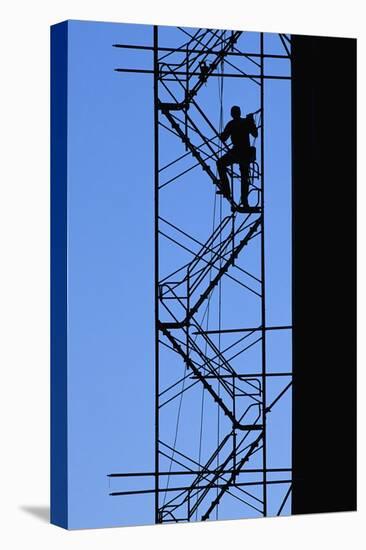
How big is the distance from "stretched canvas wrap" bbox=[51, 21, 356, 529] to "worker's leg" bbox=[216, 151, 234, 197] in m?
0.01

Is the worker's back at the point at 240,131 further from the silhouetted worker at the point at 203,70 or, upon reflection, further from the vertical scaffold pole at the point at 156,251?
the vertical scaffold pole at the point at 156,251

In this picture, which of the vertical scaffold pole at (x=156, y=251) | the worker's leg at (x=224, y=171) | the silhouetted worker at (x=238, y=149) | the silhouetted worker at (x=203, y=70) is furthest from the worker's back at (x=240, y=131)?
the vertical scaffold pole at (x=156, y=251)

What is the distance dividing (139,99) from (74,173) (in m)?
0.76

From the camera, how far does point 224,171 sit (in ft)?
40.8

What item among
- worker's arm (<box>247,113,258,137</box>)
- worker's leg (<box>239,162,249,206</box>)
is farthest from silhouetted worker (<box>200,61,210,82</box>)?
worker's leg (<box>239,162,249,206</box>)

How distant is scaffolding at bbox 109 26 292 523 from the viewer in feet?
39.9

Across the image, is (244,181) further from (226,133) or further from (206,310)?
(206,310)

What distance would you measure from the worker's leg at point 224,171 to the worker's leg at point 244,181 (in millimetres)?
108

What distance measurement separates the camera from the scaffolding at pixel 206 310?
39.9ft

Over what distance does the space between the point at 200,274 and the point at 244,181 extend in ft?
2.54

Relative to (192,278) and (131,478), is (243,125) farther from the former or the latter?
(131,478)
